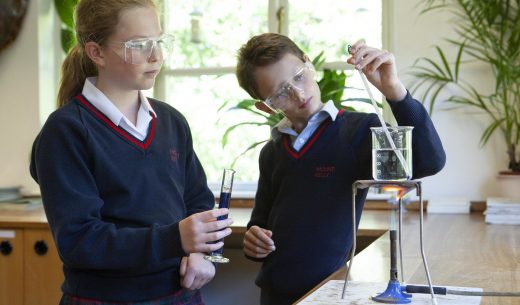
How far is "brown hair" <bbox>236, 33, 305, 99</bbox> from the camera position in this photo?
6.86 ft

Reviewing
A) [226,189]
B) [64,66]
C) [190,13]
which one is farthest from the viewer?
[190,13]

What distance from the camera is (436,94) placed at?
3.74 m

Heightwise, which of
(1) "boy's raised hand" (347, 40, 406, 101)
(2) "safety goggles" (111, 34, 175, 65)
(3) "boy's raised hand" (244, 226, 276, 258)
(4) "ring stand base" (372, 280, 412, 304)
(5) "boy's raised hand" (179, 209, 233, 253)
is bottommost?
(4) "ring stand base" (372, 280, 412, 304)

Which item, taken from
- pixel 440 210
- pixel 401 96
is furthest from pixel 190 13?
pixel 401 96

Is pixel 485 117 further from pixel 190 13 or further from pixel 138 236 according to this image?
pixel 138 236

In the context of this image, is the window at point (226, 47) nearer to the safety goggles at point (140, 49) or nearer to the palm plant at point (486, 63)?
the palm plant at point (486, 63)

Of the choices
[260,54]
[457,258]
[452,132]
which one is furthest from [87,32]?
[452,132]

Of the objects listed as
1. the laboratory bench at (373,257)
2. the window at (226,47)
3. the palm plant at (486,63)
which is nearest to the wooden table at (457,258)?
the laboratory bench at (373,257)

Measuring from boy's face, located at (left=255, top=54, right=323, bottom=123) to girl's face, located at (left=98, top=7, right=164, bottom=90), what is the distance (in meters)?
0.38

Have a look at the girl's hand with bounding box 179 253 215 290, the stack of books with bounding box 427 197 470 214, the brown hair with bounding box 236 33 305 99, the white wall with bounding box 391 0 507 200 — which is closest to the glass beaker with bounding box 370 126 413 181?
the girl's hand with bounding box 179 253 215 290

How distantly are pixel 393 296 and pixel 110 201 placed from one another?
652mm

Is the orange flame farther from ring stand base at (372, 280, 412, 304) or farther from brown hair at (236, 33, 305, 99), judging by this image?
brown hair at (236, 33, 305, 99)

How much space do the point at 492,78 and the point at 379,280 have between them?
221cm

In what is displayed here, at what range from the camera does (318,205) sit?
2.02 m
